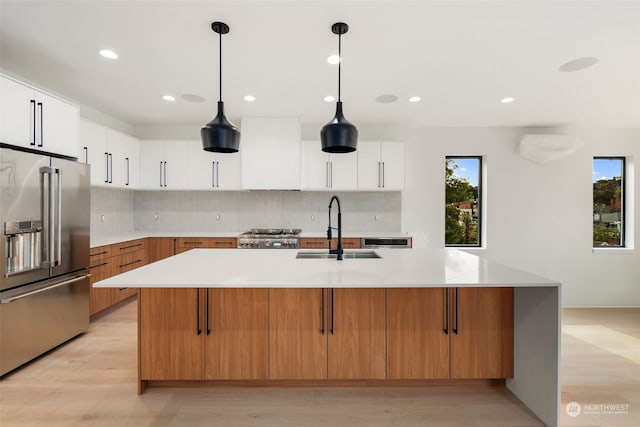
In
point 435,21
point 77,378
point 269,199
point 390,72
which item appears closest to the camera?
point 435,21

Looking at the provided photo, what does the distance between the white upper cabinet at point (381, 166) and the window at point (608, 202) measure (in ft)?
9.83

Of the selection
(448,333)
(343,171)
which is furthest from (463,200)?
(448,333)

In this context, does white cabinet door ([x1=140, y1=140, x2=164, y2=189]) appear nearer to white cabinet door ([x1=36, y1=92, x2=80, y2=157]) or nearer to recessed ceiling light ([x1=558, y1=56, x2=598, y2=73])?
white cabinet door ([x1=36, y1=92, x2=80, y2=157])

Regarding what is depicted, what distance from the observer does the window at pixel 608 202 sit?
467 cm

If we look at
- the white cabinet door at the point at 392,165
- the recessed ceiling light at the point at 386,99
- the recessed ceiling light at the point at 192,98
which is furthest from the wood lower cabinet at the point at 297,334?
the white cabinet door at the point at 392,165

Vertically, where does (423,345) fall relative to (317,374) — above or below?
above

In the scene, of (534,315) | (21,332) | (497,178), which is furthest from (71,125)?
(497,178)

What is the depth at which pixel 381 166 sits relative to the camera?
4.45m

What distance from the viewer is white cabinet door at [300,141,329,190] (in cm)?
443

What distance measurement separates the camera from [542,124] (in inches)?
176

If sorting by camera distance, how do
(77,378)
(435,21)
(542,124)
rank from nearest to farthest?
(435,21), (77,378), (542,124)

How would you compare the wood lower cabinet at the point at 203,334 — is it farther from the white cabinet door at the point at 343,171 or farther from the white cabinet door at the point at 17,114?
the white cabinet door at the point at 343,171

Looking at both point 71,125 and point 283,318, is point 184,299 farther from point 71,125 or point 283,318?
point 71,125

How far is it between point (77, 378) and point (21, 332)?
59cm
